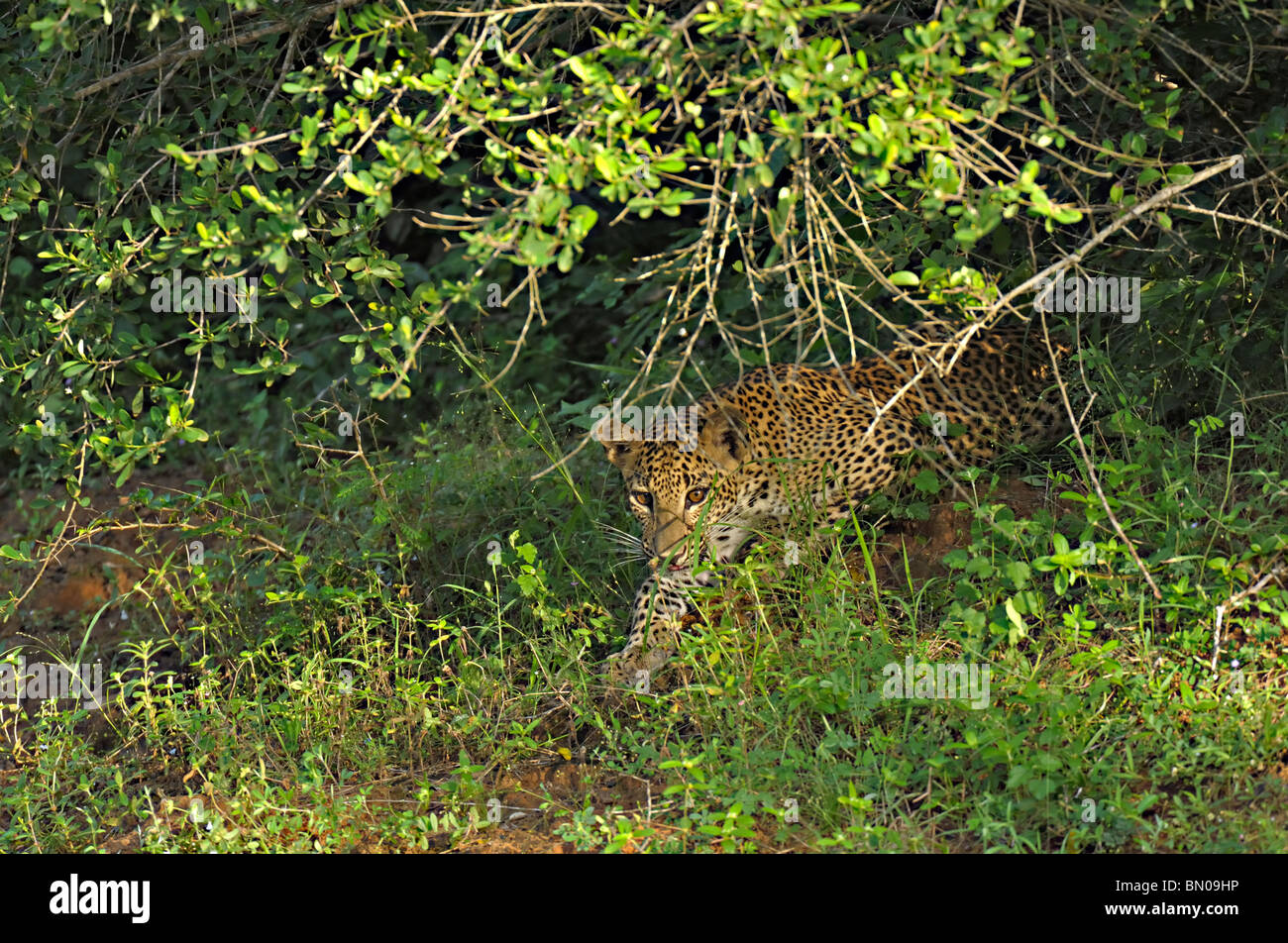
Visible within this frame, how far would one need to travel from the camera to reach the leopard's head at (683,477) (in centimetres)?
546

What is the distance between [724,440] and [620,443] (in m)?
0.44

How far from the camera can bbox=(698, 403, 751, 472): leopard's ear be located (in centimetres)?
560

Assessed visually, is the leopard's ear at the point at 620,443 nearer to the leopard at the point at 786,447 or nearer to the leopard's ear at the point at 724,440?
the leopard at the point at 786,447

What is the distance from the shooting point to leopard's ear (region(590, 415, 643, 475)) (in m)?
5.58

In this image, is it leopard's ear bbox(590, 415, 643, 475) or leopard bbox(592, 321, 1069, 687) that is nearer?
leopard bbox(592, 321, 1069, 687)

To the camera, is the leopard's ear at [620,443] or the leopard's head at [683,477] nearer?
the leopard's head at [683,477]

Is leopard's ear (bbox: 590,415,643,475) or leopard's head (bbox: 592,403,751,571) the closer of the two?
leopard's head (bbox: 592,403,751,571)

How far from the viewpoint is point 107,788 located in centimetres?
516

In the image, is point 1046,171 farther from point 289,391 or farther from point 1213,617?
point 289,391

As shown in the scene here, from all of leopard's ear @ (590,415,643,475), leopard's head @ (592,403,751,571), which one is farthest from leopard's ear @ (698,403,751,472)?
leopard's ear @ (590,415,643,475)

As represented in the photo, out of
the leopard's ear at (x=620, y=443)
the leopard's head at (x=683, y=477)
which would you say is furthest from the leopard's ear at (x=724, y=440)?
the leopard's ear at (x=620, y=443)

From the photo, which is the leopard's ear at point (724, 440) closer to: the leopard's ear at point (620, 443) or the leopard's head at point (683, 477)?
the leopard's head at point (683, 477)

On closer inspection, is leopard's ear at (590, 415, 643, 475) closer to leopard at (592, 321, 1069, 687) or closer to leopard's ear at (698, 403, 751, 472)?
leopard at (592, 321, 1069, 687)

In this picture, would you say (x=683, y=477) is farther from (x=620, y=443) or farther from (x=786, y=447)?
(x=786, y=447)
